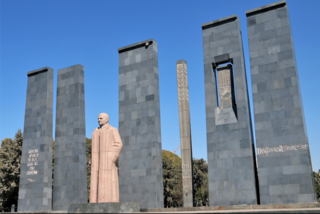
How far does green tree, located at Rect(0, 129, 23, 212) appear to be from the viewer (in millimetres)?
32844

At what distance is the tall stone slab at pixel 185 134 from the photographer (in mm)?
24570

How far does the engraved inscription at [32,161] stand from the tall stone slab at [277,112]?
15.7 meters

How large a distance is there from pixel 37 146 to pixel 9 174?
1057 centimetres

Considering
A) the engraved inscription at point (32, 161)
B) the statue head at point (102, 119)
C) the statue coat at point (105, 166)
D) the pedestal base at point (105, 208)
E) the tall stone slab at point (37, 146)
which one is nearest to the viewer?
the pedestal base at point (105, 208)

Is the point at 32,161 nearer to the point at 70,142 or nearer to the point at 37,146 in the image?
the point at 37,146

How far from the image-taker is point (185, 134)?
25.7 m

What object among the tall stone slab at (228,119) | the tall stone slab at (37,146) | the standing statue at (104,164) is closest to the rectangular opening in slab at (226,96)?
the tall stone slab at (228,119)

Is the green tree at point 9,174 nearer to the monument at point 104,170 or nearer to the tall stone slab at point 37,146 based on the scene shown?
the tall stone slab at point 37,146

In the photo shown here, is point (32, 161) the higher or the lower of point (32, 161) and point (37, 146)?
the lower

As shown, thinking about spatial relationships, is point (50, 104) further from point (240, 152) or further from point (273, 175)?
point (273, 175)

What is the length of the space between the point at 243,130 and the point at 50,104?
14.6m

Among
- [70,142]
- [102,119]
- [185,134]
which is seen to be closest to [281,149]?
[185,134]

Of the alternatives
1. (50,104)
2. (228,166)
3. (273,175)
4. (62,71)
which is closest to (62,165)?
(50,104)

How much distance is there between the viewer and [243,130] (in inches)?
725
